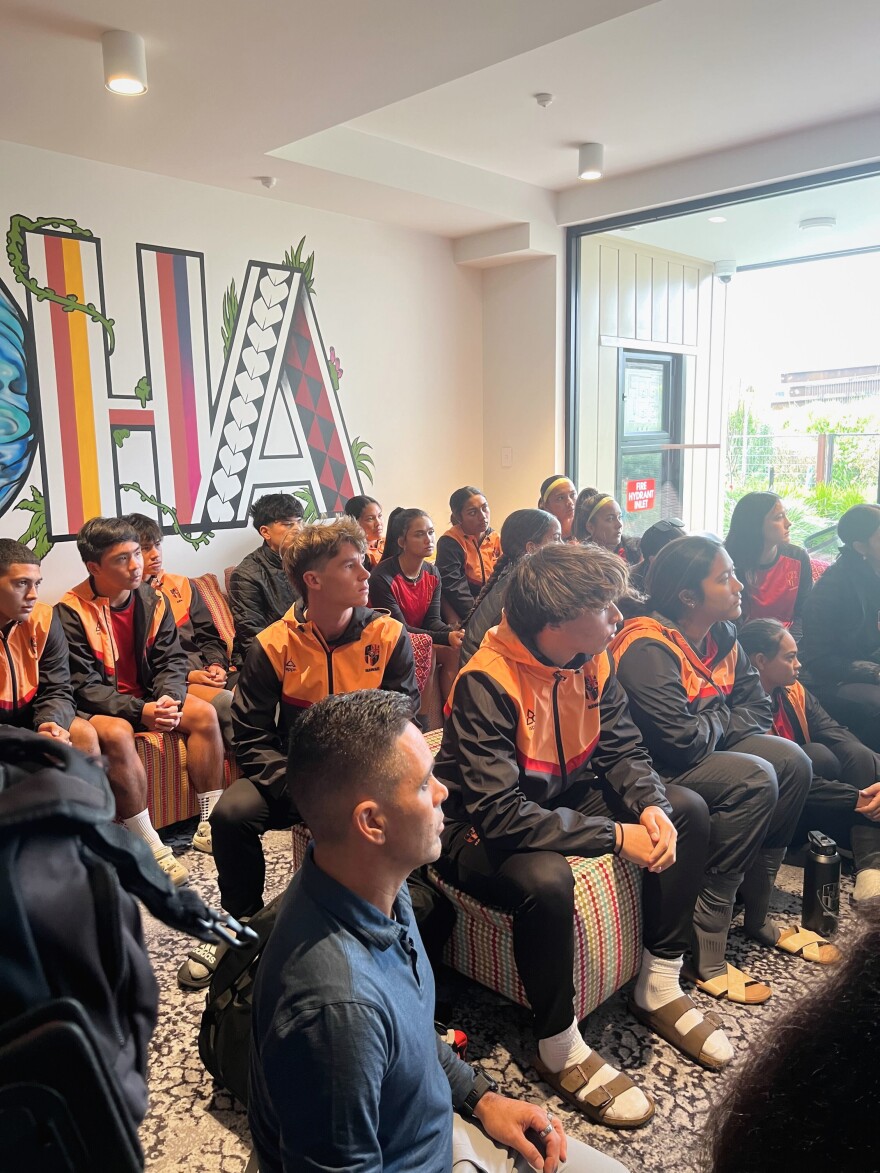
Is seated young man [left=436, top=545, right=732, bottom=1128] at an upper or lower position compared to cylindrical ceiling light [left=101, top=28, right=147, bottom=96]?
lower

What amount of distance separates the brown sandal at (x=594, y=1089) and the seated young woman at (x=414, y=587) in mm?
2316

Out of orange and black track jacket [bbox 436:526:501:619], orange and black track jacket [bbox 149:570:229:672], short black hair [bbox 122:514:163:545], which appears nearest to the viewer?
short black hair [bbox 122:514:163:545]

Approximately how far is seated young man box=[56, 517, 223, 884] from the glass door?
12.3 feet

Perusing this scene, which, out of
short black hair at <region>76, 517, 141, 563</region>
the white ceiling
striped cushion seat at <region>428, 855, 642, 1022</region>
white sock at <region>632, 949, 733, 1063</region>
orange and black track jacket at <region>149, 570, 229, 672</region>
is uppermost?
the white ceiling

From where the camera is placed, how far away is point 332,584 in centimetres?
235

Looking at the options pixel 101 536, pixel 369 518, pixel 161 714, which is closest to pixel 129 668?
pixel 161 714

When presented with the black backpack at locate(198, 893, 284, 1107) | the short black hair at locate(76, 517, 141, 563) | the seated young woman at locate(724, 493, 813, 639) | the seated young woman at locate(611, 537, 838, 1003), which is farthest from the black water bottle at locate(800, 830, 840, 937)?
the short black hair at locate(76, 517, 141, 563)

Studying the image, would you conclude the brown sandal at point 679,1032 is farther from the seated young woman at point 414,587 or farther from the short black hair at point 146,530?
the short black hair at point 146,530

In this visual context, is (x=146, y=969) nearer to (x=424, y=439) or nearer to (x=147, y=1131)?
(x=147, y=1131)

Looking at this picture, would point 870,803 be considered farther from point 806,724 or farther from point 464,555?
point 464,555

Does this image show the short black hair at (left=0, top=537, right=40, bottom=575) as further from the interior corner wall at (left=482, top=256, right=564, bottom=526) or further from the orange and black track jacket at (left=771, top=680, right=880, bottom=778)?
the interior corner wall at (left=482, top=256, right=564, bottom=526)

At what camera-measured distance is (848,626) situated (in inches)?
128

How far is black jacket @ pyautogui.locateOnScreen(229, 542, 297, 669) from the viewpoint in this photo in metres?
3.81

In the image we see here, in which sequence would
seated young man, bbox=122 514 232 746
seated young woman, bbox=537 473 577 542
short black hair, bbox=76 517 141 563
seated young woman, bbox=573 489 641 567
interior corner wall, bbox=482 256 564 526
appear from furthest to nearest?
interior corner wall, bbox=482 256 564 526
seated young woman, bbox=537 473 577 542
seated young woman, bbox=573 489 641 567
seated young man, bbox=122 514 232 746
short black hair, bbox=76 517 141 563
